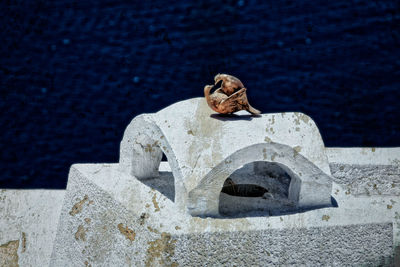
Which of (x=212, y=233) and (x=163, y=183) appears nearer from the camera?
(x=212, y=233)

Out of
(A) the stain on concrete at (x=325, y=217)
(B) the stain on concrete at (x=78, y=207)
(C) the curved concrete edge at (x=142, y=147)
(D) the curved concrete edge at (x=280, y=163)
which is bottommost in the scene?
(A) the stain on concrete at (x=325, y=217)

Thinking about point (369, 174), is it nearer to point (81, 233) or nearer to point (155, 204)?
point (155, 204)

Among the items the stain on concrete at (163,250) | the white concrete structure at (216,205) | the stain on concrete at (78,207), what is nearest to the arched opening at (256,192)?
the white concrete structure at (216,205)

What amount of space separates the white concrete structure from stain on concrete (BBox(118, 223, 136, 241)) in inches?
0.5

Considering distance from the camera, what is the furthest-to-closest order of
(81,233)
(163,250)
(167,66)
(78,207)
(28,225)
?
1. (167,66)
2. (28,225)
3. (78,207)
4. (81,233)
5. (163,250)

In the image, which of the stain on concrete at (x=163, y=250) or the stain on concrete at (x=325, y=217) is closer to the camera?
the stain on concrete at (x=163, y=250)

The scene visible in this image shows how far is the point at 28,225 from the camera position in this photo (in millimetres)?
4805

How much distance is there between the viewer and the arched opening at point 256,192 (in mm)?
3695

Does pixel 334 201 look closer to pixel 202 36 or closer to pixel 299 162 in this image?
pixel 299 162

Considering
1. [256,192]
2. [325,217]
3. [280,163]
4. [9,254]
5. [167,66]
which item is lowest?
[9,254]

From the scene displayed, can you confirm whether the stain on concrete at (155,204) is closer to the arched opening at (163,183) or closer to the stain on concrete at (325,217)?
the arched opening at (163,183)

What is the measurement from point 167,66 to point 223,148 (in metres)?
7.43

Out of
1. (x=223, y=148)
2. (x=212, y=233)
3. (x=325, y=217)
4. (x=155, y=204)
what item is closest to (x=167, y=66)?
(x=155, y=204)

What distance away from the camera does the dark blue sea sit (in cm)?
1003
